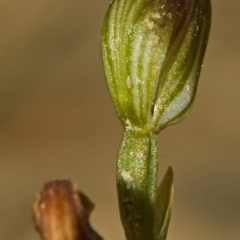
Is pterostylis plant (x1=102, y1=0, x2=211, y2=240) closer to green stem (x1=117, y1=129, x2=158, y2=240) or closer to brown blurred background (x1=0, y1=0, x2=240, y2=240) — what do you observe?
green stem (x1=117, y1=129, x2=158, y2=240)

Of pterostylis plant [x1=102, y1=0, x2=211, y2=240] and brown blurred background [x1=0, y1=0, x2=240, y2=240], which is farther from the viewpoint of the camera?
brown blurred background [x1=0, y1=0, x2=240, y2=240]

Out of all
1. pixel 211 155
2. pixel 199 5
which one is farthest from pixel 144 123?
pixel 211 155

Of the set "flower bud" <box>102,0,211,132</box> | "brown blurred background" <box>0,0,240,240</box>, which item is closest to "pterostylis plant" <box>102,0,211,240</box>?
"flower bud" <box>102,0,211,132</box>

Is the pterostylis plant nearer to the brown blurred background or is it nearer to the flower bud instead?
the flower bud

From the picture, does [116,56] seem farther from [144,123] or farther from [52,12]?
[52,12]

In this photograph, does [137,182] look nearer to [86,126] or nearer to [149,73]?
[149,73]

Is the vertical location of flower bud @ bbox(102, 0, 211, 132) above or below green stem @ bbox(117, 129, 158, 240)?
above
